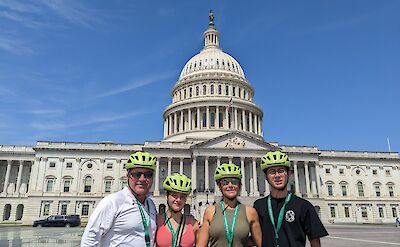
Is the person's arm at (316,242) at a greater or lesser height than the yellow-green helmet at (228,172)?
lesser

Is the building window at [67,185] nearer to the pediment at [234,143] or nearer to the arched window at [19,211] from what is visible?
the arched window at [19,211]

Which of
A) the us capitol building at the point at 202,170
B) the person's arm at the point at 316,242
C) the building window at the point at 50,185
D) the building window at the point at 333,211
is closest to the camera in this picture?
the person's arm at the point at 316,242

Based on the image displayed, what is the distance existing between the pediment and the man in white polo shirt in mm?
61258

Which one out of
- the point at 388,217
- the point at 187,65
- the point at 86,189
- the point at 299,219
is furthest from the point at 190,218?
the point at 187,65

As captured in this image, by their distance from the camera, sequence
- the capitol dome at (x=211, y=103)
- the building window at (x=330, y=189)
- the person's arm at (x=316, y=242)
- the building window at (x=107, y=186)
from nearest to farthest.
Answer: the person's arm at (x=316, y=242), the building window at (x=107, y=186), the building window at (x=330, y=189), the capitol dome at (x=211, y=103)

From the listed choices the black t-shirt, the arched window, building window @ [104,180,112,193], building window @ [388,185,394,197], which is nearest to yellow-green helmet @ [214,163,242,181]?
the black t-shirt

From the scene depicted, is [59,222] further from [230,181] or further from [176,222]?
[230,181]

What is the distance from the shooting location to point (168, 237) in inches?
210

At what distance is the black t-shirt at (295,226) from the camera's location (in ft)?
16.1

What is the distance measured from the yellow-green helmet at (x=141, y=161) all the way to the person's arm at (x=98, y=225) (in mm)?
880

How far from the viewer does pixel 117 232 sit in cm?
477

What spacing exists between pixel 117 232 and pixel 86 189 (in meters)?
70.7

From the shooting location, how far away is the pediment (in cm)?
6712

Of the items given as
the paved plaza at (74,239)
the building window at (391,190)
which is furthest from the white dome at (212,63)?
the paved plaza at (74,239)
